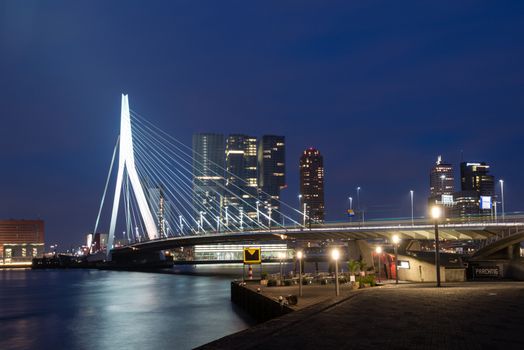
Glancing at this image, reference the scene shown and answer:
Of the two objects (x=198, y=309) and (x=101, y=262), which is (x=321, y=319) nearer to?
(x=198, y=309)

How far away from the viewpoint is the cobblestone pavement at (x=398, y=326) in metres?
14.0

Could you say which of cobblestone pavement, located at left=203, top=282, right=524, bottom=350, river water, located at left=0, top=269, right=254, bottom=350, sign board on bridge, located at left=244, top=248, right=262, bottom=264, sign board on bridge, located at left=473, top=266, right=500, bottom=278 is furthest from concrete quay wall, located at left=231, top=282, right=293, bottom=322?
sign board on bridge, located at left=473, top=266, right=500, bottom=278

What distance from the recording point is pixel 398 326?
1650cm

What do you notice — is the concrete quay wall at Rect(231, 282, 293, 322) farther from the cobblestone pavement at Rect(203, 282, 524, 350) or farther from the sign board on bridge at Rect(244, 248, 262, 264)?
the cobblestone pavement at Rect(203, 282, 524, 350)

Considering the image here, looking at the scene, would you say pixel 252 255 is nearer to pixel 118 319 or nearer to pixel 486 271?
pixel 118 319

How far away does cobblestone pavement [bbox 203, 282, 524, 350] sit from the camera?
1402 cm

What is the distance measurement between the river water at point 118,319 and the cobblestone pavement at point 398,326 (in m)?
13.4

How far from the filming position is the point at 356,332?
15711 millimetres

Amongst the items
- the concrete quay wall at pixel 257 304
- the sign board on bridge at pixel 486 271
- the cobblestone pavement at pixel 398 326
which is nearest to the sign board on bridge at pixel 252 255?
the concrete quay wall at pixel 257 304

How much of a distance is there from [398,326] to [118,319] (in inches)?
1207

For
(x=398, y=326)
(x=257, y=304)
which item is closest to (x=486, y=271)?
(x=257, y=304)

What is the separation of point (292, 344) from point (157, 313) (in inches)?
1331

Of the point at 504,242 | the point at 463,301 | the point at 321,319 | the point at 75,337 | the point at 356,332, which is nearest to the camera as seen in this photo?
the point at 356,332

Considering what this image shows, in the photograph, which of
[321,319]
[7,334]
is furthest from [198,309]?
[321,319]
